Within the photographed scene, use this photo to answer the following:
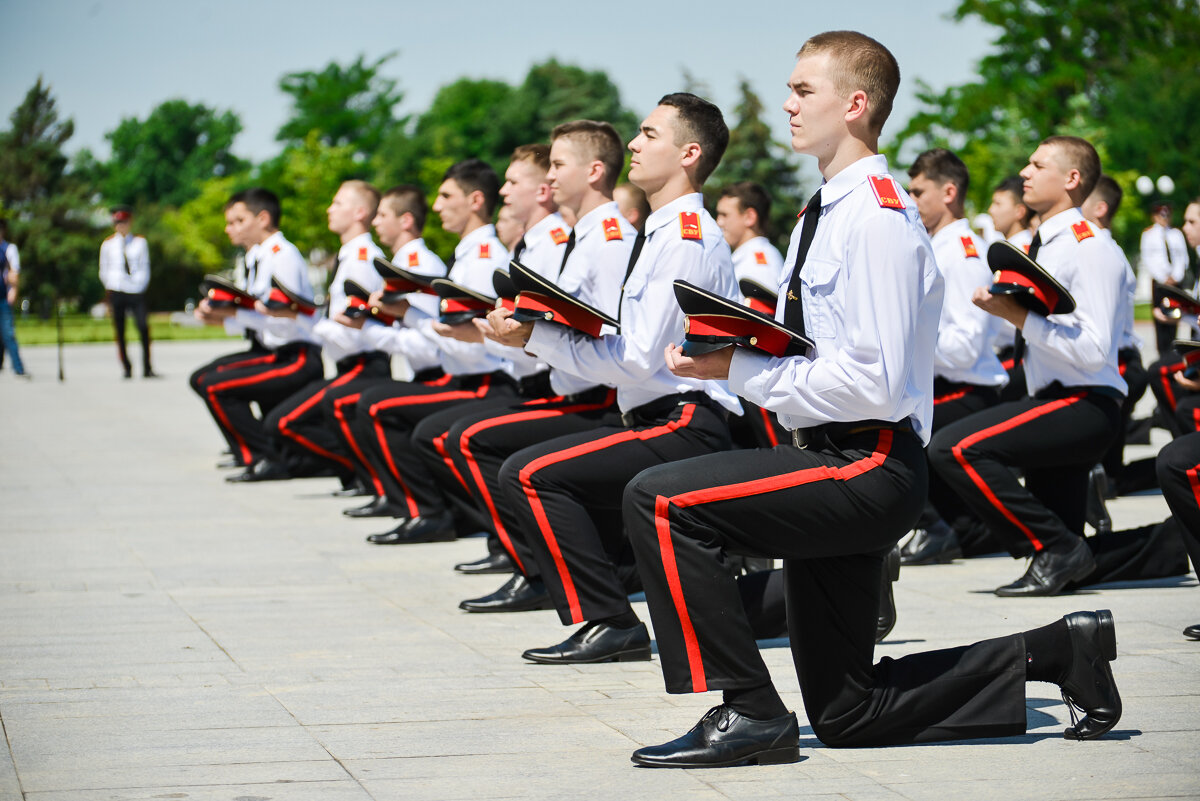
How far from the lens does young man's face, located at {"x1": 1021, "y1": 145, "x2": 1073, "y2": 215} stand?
23.9ft

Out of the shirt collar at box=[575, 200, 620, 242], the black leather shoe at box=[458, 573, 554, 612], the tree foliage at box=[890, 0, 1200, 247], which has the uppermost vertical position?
the tree foliage at box=[890, 0, 1200, 247]

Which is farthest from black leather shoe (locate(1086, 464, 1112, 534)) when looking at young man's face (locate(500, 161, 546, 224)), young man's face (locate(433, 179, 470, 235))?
young man's face (locate(433, 179, 470, 235))

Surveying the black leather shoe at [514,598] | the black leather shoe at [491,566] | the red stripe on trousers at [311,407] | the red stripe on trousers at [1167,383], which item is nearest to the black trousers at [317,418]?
the red stripe on trousers at [311,407]

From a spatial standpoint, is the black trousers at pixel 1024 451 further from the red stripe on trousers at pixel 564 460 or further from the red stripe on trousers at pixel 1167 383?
the red stripe on trousers at pixel 1167 383

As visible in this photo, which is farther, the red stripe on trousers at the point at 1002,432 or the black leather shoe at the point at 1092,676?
the red stripe on trousers at the point at 1002,432

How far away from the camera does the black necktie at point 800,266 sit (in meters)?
4.37

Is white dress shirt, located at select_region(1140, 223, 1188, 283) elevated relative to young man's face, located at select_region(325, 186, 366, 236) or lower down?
lower down

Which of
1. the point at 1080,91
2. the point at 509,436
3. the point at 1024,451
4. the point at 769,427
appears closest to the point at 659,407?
the point at 509,436

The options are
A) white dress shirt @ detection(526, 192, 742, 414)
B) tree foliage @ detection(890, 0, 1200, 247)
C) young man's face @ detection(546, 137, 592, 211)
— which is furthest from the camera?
tree foliage @ detection(890, 0, 1200, 247)

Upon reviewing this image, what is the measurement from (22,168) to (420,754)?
81563 millimetres

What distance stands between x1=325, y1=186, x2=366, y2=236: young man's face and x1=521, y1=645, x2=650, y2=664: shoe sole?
19.5 feet

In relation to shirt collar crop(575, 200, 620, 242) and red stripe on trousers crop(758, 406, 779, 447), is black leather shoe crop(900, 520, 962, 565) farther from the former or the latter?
shirt collar crop(575, 200, 620, 242)

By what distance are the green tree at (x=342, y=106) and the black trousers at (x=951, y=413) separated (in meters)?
82.2

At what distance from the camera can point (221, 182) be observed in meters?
83.8
